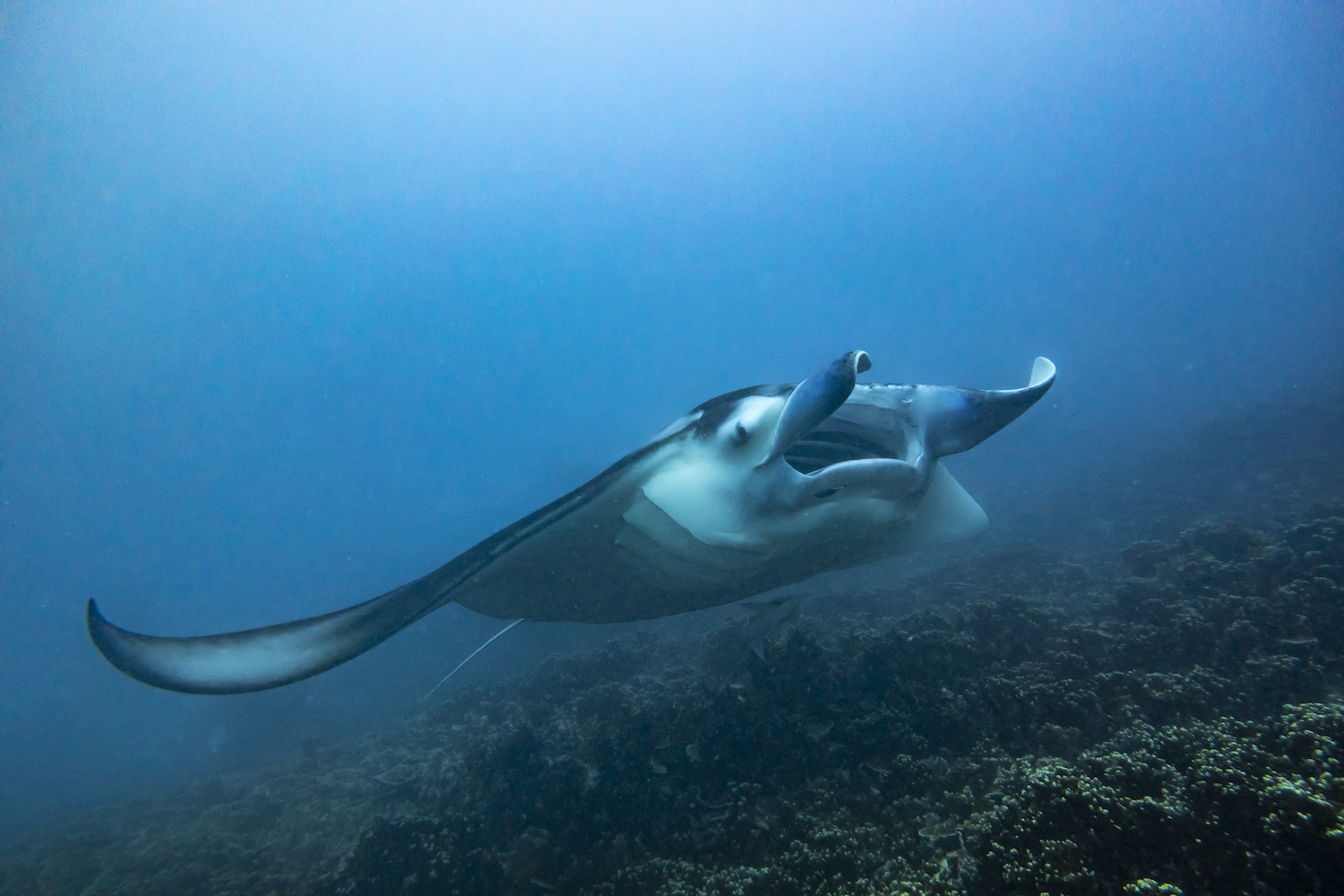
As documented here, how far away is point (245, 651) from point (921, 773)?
9.32 ft

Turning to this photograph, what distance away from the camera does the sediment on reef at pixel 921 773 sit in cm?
181

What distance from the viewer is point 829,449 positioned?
2.51 m

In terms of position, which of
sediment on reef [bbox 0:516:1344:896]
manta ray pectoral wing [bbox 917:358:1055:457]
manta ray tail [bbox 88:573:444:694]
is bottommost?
sediment on reef [bbox 0:516:1344:896]

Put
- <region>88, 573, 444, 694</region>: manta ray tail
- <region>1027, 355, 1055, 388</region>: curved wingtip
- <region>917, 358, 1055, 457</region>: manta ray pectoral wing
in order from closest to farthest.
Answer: <region>88, 573, 444, 694</region>: manta ray tail → <region>917, 358, 1055, 457</region>: manta ray pectoral wing → <region>1027, 355, 1055, 388</region>: curved wingtip

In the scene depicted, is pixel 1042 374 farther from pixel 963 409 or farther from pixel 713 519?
pixel 713 519

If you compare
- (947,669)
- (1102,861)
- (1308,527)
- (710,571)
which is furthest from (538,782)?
(1308,527)

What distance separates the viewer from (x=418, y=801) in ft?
14.2

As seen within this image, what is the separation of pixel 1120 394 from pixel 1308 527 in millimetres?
39226

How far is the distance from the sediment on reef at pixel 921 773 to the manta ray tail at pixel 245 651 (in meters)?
1.70

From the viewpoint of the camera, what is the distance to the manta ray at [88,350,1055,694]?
5.54 feet

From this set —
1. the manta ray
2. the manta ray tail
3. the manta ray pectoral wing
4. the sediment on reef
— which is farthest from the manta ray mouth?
the manta ray tail

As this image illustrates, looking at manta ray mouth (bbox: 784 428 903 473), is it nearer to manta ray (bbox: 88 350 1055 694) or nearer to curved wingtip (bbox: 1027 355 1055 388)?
manta ray (bbox: 88 350 1055 694)

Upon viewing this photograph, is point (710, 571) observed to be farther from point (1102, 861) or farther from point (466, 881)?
point (466, 881)

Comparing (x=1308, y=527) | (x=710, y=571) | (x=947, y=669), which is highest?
(x=710, y=571)
